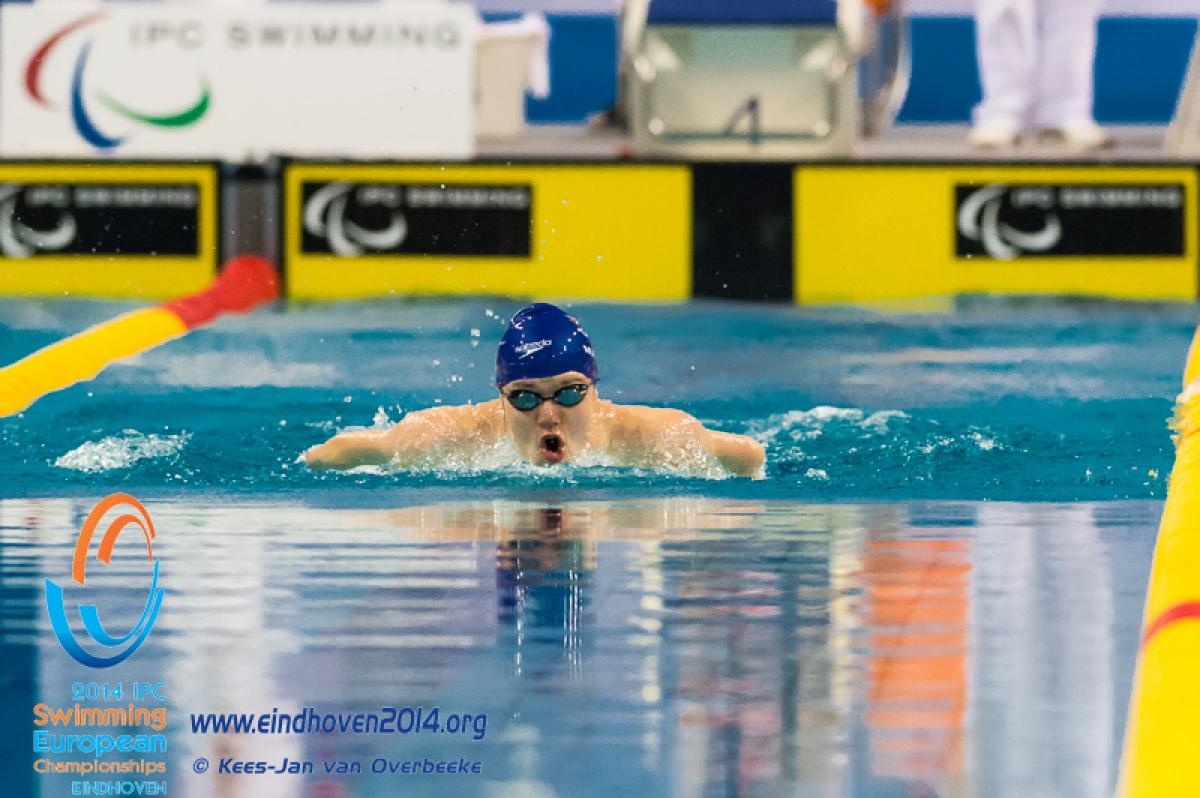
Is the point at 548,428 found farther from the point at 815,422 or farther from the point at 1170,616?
the point at 1170,616

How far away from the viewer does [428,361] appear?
730cm

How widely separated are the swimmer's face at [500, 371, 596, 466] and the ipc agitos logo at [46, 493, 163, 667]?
1.01 m

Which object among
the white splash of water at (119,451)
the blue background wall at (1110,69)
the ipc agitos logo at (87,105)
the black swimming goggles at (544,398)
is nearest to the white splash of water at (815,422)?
the black swimming goggles at (544,398)

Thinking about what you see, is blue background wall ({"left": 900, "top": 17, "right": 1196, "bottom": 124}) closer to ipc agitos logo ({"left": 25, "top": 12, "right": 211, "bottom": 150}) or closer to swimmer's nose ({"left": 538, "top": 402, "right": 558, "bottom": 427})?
ipc agitos logo ({"left": 25, "top": 12, "right": 211, "bottom": 150})

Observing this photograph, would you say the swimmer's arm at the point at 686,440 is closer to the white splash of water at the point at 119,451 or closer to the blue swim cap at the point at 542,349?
the blue swim cap at the point at 542,349

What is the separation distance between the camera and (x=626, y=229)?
8.51 meters

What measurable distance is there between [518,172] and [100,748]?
6113mm

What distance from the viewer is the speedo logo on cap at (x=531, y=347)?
4.91 meters

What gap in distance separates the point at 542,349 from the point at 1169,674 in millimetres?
2484

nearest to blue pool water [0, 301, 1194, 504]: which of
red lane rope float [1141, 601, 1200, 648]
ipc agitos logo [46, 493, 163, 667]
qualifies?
ipc agitos logo [46, 493, 163, 667]

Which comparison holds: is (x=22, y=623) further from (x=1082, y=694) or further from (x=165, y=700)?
(x=1082, y=694)

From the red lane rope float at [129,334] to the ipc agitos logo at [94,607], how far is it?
211 centimetres

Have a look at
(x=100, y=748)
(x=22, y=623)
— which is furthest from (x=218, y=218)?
(x=100, y=748)

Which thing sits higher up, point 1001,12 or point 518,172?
point 1001,12
